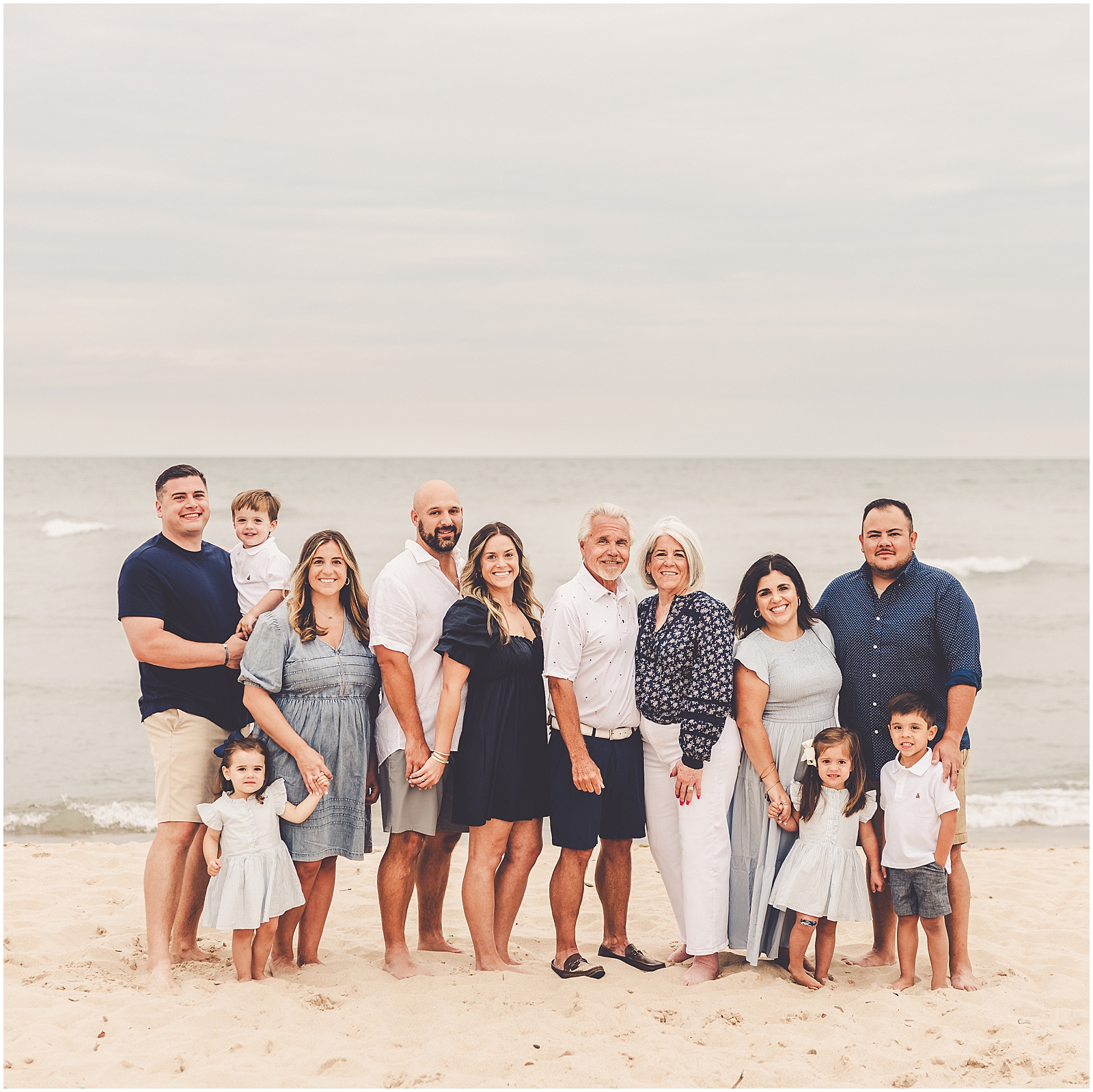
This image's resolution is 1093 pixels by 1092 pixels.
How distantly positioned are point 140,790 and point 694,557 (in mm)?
6116

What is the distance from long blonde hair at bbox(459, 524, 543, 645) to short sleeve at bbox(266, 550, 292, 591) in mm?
993

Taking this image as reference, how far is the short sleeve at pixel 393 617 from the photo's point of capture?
4.38 m

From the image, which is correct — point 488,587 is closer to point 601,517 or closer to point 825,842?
point 601,517

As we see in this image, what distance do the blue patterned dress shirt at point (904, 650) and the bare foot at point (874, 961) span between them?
100cm

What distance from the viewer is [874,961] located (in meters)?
4.84

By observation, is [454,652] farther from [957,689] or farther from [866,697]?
[957,689]

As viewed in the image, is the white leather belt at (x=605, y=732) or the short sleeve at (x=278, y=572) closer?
the white leather belt at (x=605, y=732)

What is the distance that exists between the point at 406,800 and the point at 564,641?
993 millimetres

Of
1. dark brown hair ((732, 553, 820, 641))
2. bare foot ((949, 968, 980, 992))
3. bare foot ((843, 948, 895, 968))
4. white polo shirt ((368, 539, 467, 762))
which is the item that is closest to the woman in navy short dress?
white polo shirt ((368, 539, 467, 762))

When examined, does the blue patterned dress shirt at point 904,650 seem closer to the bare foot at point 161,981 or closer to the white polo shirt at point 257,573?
the white polo shirt at point 257,573

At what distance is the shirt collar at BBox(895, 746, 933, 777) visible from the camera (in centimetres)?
437

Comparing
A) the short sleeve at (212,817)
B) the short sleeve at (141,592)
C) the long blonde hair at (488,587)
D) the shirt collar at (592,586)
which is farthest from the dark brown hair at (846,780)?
the short sleeve at (141,592)

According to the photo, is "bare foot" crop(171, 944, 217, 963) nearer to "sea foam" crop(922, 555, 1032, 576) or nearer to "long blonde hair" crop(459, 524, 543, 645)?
"long blonde hair" crop(459, 524, 543, 645)

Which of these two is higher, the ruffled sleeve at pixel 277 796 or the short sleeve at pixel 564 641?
the short sleeve at pixel 564 641
